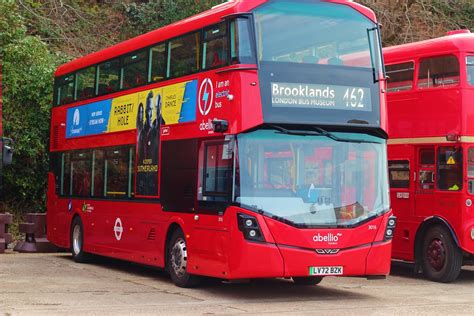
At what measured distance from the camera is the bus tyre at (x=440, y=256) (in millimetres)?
15570

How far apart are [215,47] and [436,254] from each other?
5.92 m

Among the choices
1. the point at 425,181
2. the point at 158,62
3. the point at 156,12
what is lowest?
the point at 425,181

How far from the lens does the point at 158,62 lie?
50.2ft

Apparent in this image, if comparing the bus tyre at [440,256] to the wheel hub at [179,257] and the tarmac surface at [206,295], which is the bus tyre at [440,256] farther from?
the wheel hub at [179,257]

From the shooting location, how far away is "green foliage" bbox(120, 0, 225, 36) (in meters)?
31.4

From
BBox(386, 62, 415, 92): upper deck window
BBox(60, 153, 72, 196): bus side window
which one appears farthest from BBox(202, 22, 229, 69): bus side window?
BBox(60, 153, 72, 196): bus side window

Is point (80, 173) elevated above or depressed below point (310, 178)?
above

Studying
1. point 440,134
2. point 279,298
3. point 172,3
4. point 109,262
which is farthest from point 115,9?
point 279,298

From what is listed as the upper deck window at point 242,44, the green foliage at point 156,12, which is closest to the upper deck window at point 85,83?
the upper deck window at point 242,44

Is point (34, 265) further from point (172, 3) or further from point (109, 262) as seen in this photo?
point (172, 3)

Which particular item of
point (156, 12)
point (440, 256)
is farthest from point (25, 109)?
point (440, 256)

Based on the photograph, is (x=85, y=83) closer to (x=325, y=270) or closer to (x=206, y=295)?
(x=206, y=295)

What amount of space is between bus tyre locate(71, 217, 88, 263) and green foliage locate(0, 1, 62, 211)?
227 inches

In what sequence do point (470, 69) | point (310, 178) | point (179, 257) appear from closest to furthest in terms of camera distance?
point (310, 178) → point (179, 257) → point (470, 69)
